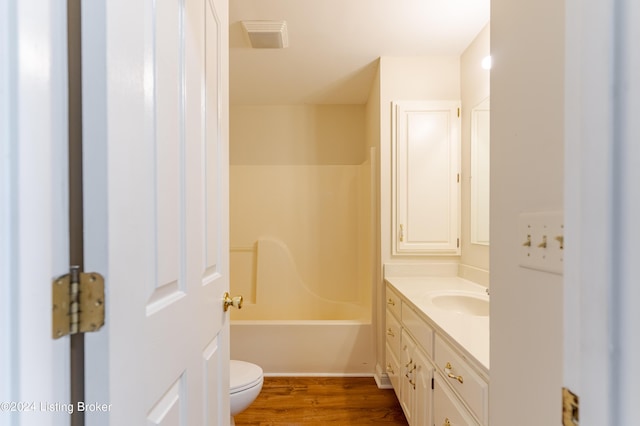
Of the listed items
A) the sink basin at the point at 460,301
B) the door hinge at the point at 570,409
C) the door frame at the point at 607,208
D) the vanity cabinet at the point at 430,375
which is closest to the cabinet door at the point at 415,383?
the vanity cabinet at the point at 430,375

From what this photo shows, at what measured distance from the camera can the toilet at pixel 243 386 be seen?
1461 mm

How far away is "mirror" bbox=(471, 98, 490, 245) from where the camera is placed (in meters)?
1.84

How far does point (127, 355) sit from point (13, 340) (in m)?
0.18

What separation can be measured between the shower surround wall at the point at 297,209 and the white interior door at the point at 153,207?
2115 mm

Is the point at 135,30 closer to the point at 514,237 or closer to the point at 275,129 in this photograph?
the point at 514,237

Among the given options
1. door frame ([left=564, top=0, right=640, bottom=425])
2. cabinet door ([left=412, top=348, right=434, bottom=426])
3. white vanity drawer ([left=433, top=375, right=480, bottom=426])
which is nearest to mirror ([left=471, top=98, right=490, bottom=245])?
cabinet door ([left=412, top=348, right=434, bottom=426])

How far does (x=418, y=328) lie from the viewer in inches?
55.6

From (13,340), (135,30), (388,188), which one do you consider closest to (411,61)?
(388,188)

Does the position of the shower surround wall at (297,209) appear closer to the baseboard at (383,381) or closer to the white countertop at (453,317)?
the baseboard at (383,381)

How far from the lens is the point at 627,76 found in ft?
1.04

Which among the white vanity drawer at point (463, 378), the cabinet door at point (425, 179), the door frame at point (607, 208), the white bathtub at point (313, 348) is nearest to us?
the door frame at point (607, 208)

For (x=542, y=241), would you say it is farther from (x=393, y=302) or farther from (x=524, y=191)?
(x=393, y=302)

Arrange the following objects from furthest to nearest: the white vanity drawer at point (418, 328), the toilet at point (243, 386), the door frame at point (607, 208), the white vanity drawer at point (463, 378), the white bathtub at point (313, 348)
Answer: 1. the white bathtub at point (313, 348)
2. the toilet at point (243, 386)
3. the white vanity drawer at point (418, 328)
4. the white vanity drawer at point (463, 378)
5. the door frame at point (607, 208)

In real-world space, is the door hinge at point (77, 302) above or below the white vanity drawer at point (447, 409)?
above
